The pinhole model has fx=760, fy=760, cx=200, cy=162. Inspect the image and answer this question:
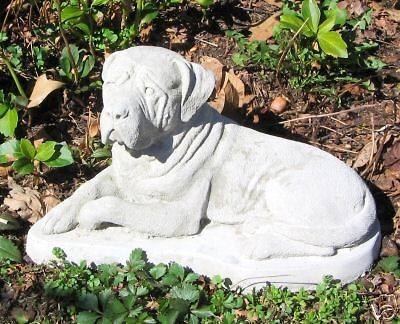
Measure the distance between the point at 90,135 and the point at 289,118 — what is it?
1.24 m

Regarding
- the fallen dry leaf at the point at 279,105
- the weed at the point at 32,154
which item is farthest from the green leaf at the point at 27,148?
the fallen dry leaf at the point at 279,105

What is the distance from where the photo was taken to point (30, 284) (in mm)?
3799

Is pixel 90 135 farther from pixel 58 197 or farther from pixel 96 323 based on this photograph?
pixel 96 323

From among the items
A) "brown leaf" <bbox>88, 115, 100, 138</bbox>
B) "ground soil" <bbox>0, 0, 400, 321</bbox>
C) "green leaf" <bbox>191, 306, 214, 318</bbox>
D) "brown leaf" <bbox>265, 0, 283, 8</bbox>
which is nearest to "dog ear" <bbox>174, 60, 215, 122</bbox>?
"green leaf" <bbox>191, 306, 214, 318</bbox>

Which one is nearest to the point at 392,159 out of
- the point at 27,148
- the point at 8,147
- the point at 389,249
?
the point at 389,249

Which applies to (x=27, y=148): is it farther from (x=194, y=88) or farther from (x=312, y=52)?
(x=312, y=52)

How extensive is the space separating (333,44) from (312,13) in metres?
0.23

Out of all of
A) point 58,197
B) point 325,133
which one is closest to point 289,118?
point 325,133

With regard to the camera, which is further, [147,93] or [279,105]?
[279,105]

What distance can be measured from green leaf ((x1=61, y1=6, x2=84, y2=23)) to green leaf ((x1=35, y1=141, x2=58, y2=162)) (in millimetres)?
948

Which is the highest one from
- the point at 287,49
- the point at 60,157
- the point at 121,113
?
the point at 121,113

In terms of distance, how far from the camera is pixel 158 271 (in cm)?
371

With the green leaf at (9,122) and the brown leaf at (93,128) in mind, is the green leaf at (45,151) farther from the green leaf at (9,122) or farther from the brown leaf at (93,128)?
the brown leaf at (93,128)

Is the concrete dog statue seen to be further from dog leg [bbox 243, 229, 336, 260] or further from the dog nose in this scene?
the dog nose
